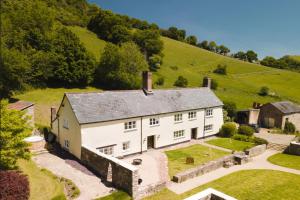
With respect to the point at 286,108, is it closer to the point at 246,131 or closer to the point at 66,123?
the point at 246,131

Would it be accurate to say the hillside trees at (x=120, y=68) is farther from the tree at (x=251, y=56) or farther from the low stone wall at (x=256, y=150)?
the tree at (x=251, y=56)

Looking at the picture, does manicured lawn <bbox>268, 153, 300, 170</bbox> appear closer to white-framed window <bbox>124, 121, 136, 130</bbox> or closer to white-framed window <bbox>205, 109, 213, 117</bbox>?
white-framed window <bbox>205, 109, 213, 117</bbox>

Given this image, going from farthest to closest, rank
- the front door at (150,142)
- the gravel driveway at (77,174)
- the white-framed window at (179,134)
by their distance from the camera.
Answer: the white-framed window at (179,134) → the front door at (150,142) → the gravel driveway at (77,174)

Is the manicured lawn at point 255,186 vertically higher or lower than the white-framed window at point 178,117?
lower

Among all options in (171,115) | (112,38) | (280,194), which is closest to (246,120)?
(171,115)

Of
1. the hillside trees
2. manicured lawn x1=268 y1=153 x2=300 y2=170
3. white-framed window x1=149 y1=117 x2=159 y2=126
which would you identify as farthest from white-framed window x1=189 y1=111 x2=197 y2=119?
the hillside trees

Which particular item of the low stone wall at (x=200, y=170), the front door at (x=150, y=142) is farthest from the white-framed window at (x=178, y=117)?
the low stone wall at (x=200, y=170)
